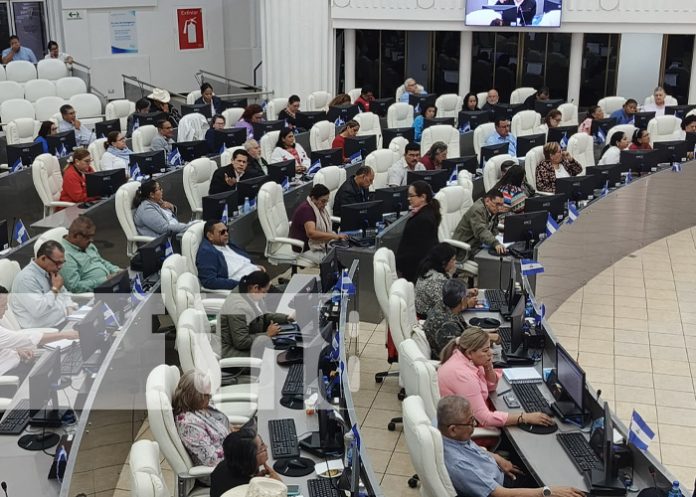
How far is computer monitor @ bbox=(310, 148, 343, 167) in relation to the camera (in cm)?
1039

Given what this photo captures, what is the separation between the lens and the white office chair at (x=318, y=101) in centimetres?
1509

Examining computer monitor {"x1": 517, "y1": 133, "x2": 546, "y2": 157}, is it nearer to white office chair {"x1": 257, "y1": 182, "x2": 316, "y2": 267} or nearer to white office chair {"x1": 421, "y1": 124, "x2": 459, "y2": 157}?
white office chair {"x1": 421, "y1": 124, "x2": 459, "y2": 157}

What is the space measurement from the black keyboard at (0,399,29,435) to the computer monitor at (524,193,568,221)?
5.12m

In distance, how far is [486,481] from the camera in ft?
15.1

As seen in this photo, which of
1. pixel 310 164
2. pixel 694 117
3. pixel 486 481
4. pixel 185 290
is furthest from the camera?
pixel 694 117

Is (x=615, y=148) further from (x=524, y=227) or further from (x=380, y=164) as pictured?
(x=524, y=227)

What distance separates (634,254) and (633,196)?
810mm

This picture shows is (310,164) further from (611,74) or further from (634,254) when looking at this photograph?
(611,74)

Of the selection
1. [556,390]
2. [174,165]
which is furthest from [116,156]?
[556,390]

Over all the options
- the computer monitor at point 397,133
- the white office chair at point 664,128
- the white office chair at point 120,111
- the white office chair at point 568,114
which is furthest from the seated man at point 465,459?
the white office chair at point 568,114

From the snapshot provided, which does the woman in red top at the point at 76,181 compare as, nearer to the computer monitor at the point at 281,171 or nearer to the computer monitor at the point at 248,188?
the computer monitor at the point at 248,188

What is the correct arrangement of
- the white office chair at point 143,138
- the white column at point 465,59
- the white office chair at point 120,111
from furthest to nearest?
the white column at point 465,59 < the white office chair at point 120,111 < the white office chair at point 143,138

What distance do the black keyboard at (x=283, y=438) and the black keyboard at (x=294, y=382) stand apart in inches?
12.3

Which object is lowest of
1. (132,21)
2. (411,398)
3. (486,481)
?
(486,481)
